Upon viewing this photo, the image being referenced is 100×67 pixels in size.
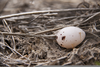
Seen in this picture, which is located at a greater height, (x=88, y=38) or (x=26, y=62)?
(x=88, y=38)

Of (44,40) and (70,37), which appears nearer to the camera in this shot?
(70,37)

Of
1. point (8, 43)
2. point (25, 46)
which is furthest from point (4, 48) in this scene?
point (25, 46)

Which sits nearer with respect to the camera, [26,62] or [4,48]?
[26,62]

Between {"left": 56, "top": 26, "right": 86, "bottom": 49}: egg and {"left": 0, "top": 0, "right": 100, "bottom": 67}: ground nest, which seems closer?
{"left": 0, "top": 0, "right": 100, "bottom": 67}: ground nest

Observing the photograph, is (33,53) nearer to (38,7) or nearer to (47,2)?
(38,7)

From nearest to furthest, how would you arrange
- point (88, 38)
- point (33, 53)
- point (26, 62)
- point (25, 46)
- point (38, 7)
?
point (26, 62), point (33, 53), point (25, 46), point (88, 38), point (38, 7)

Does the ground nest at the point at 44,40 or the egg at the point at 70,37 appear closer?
the ground nest at the point at 44,40

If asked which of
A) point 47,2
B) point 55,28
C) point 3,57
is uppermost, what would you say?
point 47,2

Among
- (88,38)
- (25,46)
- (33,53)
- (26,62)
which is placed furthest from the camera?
(88,38)
